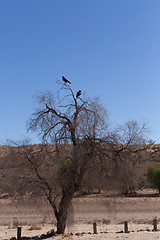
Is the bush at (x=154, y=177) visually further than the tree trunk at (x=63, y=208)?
Yes

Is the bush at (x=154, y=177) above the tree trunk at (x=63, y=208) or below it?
above

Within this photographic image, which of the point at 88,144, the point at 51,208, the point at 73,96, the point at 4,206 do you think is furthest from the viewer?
the point at 4,206

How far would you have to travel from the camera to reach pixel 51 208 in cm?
1931

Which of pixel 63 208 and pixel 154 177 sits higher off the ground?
pixel 154 177

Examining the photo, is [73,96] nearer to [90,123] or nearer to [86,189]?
[90,123]

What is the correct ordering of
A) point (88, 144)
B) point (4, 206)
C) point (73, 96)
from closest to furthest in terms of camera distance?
point (88, 144), point (73, 96), point (4, 206)

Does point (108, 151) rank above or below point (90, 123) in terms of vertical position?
below

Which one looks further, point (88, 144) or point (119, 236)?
point (119, 236)

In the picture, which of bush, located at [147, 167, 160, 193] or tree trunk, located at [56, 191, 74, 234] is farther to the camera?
bush, located at [147, 167, 160, 193]

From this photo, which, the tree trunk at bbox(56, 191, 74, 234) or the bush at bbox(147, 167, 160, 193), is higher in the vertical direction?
the bush at bbox(147, 167, 160, 193)

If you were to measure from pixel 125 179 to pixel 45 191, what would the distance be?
4065mm

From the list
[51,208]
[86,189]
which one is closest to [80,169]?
[86,189]

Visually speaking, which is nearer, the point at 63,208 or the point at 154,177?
the point at 63,208

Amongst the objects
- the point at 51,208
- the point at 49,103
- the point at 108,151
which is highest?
the point at 49,103
